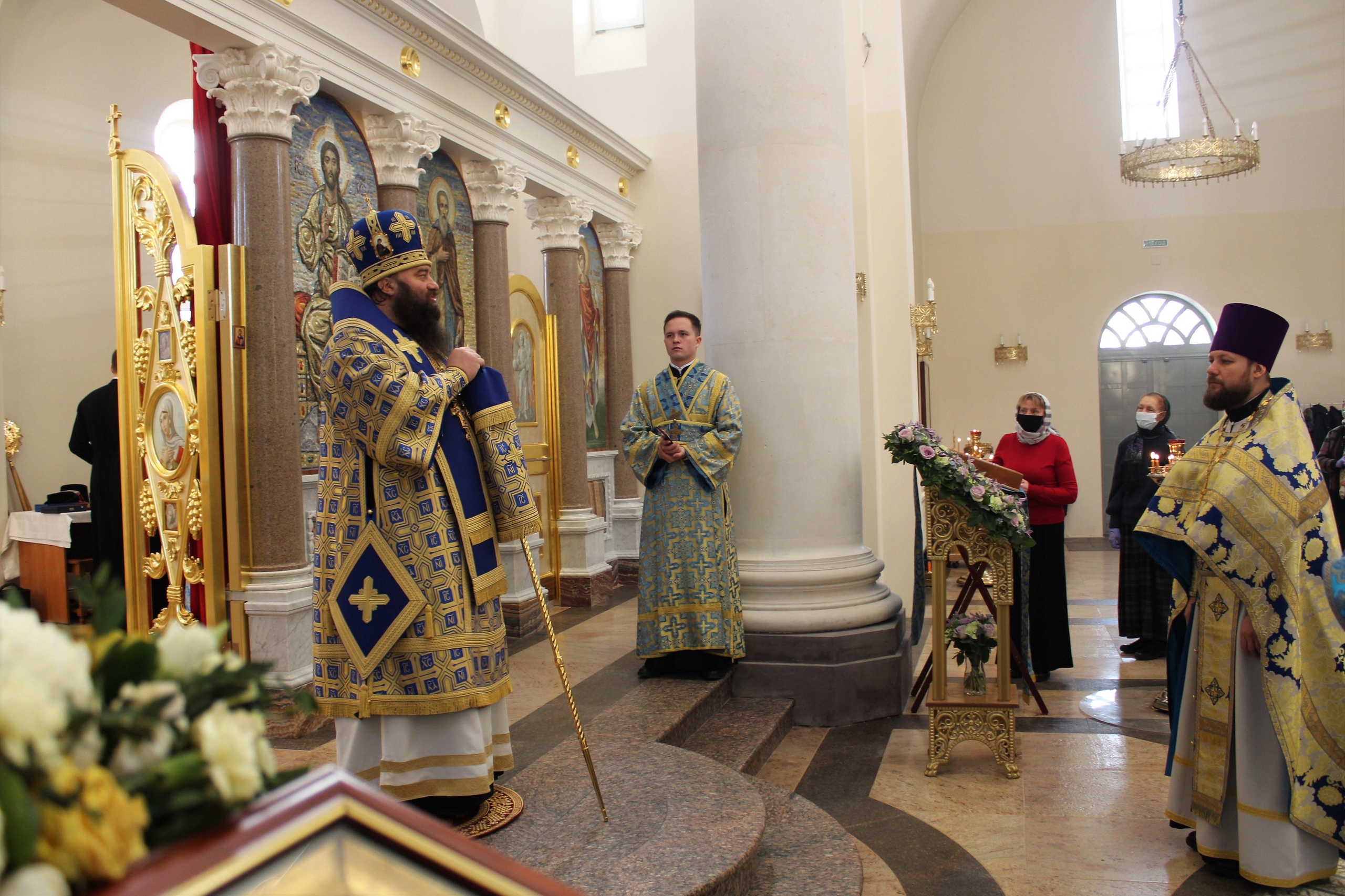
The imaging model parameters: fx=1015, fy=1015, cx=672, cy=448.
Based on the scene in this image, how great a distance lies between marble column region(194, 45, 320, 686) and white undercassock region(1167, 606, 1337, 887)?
427 centimetres

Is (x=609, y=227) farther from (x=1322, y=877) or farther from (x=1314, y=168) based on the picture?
(x=1314, y=168)

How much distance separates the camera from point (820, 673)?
207 inches

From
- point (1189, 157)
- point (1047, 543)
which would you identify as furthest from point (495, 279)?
point (1189, 157)

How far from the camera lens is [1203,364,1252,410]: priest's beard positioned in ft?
11.7

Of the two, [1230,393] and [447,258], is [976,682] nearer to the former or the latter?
[1230,393]

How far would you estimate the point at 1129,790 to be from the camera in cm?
439

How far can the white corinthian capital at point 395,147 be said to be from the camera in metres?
6.67

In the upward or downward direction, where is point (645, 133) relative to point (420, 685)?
upward

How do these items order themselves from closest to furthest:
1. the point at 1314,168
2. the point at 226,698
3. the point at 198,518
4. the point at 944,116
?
the point at 226,698, the point at 198,518, the point at 1314,168, the point at 944,116

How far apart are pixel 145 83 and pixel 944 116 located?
1233cm

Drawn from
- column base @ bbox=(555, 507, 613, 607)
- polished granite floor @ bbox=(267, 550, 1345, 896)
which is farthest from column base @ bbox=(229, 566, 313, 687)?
column base @ bbox=(555, 507, 613, 607)

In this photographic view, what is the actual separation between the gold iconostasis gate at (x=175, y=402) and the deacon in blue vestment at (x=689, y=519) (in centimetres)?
215

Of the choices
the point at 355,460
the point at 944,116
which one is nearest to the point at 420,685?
the point at 355,460

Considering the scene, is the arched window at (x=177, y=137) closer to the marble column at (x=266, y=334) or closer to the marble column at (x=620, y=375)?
the marble column at (x=620, y=375)
